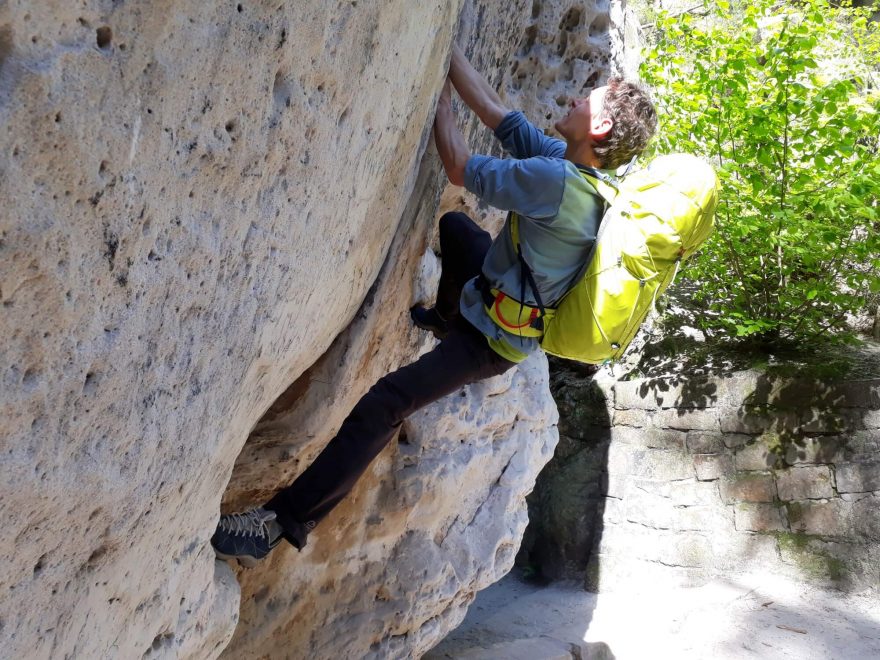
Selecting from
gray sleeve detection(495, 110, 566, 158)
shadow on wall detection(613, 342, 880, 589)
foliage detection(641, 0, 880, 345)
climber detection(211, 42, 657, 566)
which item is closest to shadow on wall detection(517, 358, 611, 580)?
shadow on wall detection(613, 342, 880, 589)

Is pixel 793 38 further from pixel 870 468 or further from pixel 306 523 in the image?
pixel 306 523

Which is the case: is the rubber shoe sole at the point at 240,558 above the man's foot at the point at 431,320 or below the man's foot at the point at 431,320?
below

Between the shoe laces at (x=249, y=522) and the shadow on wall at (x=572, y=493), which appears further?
the shadow on wall at (x=572, y=493)

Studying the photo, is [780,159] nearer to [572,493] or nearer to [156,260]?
[572,493]

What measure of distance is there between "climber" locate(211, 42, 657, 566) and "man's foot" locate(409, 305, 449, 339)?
1.16 feet

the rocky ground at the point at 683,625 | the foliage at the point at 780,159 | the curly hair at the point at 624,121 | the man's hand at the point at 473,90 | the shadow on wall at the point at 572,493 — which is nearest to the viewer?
the curly hair at the point at 624,121

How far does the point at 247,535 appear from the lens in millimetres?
2508

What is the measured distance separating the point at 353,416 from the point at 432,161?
3.01ft

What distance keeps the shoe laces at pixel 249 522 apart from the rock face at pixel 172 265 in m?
0.11

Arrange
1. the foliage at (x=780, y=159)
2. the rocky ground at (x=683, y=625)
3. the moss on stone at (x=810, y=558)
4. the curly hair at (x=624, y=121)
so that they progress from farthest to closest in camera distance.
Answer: the moss on stone at (x=810, y=558) < the foliage at (x=780, y=159) < the rocky ground at (x=683, y=625) < the curly hair at (x=624, y=121)

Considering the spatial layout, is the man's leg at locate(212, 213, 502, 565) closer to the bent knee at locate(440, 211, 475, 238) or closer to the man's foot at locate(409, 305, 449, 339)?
the man's foot at locate(409, 305, 449, 339)

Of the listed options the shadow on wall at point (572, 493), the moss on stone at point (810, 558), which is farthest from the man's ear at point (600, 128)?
the shadow on wall at point (572, 493)

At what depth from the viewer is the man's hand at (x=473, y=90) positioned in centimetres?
271

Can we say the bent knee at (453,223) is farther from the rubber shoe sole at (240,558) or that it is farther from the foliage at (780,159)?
the foliage at (780,159)
